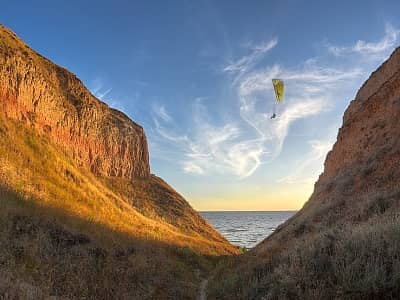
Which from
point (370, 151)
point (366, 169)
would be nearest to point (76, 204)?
point (366, 169)

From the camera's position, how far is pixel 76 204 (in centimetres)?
2539

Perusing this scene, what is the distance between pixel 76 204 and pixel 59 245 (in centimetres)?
1252

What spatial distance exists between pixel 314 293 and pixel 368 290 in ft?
3.00

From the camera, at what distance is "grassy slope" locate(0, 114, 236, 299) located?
9.50m

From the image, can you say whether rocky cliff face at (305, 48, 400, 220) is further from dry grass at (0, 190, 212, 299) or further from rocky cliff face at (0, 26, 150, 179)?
rocky cliff face at (0, 26, 150, 179)

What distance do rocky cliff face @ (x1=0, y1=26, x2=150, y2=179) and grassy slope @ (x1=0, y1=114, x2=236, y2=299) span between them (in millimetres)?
3061

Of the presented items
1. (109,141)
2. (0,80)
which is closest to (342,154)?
(0,80)

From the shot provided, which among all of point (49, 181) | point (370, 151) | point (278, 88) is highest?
point (278, 88)

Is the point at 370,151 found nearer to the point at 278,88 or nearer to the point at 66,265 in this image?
the point at 278,88

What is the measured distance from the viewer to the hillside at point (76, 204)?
10.6m

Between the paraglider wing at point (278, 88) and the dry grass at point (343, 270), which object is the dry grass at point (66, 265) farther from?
the paraglider wing at point (278, 88)

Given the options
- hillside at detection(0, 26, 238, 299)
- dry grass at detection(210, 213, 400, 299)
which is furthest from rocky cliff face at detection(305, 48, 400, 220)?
hillside at detection(0, 26, 238, 299)

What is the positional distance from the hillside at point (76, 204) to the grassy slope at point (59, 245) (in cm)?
6

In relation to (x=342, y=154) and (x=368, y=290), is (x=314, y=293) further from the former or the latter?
(x=342, y=154)
